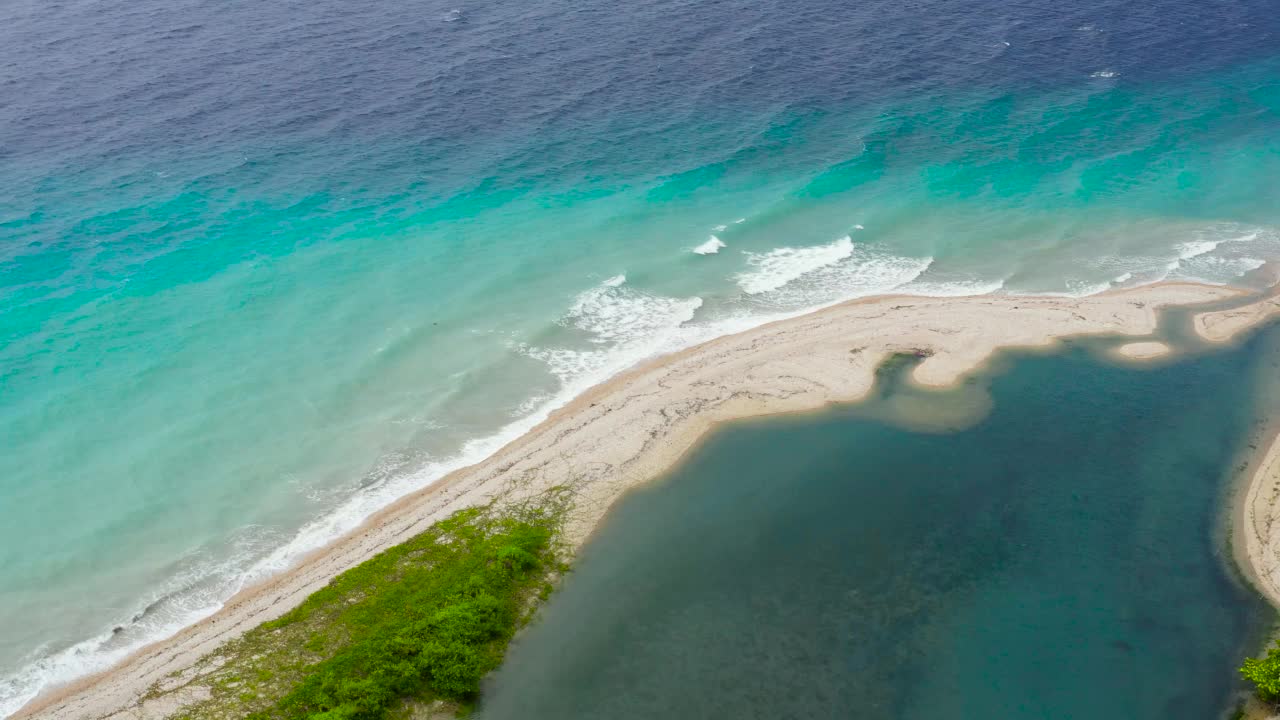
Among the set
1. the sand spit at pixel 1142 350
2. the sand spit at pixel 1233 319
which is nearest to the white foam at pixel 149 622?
the sand spit at pixel 1142 350

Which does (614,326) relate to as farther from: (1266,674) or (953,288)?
(1266,674)

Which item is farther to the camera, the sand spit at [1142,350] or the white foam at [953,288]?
the white foam at [953,288]

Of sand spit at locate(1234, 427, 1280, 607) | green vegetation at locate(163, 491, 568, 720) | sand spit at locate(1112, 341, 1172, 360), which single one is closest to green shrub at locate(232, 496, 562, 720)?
green vegetation at locate(163, 491, 568, 720)

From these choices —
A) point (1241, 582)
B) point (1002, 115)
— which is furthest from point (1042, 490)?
Answer: point (1002, 115)

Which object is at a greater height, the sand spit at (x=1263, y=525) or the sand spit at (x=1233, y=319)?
the sand spit at (x=1233, y=319)

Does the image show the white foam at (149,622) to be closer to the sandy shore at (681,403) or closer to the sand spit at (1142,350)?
the sandy shore at (681,403)

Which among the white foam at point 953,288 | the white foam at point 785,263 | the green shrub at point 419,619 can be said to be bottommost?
the white foam at point 953,288
